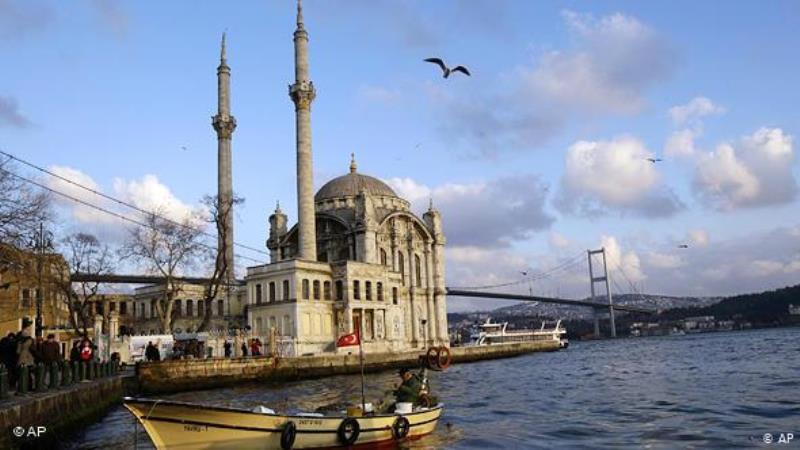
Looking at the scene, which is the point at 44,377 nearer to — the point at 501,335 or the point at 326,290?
the point at 326,290

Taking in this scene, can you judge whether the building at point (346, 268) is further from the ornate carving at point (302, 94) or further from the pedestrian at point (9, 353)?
the pedestrian at point (9, 353)

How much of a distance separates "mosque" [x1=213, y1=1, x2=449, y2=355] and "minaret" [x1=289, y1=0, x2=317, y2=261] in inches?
2.7

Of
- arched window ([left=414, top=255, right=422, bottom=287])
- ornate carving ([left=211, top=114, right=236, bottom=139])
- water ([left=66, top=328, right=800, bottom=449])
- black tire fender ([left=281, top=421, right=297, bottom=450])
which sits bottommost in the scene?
water ([left=66, top=328, right=800, bottom=449])

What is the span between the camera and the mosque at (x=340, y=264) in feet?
159

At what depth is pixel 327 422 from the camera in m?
13.8

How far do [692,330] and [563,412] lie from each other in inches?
5453

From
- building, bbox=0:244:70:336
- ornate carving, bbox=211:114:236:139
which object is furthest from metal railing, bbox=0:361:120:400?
ornate carving, bbox=211:114:236:139

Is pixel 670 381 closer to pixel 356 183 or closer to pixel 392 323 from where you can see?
pixel 392 323

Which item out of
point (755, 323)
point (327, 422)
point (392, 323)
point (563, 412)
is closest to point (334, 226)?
point (392, 323)

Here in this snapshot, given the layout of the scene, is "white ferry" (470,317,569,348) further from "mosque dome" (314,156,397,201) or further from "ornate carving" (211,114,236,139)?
"ornate carving" (211,114,236,139)

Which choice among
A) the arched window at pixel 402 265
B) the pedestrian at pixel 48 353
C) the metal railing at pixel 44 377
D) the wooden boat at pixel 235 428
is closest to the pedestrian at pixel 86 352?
the metal railing at pixel 44 377

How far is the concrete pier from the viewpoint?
99.2ft

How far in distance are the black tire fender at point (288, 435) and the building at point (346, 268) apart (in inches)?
1283

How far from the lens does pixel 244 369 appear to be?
3444 centimetres
